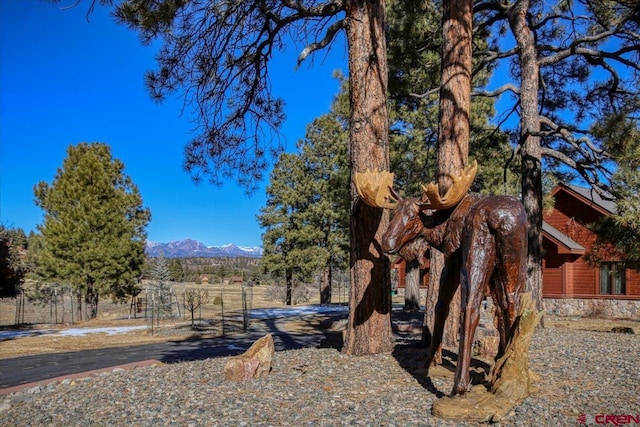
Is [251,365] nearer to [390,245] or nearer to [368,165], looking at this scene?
[390,245]

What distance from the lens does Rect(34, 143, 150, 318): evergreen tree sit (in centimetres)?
1894

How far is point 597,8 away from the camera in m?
10.5

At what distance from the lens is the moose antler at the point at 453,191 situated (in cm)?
443

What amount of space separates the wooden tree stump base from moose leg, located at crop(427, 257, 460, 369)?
77cm

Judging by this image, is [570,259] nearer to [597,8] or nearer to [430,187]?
[597,8]

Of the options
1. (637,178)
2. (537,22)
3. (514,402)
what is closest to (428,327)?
(514,402)

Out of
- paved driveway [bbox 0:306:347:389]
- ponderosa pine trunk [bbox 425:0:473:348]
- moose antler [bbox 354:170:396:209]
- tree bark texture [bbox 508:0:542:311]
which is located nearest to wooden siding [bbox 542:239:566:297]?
tree bark texture [bbox 508:0:542:311]

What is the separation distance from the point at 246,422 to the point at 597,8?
445 inches

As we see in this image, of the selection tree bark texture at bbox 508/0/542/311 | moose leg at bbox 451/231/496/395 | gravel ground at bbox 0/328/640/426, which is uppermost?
tree bark texture at bbox 508/0/542/311

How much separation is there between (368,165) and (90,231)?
16481mm

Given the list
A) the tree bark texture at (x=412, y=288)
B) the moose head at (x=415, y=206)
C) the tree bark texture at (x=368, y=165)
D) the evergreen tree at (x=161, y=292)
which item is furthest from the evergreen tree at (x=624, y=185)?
the evergreen tree at (x=161, y=292)

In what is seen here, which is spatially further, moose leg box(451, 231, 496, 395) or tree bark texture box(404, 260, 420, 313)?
tree bark texture box(404, 260, 420, 313)

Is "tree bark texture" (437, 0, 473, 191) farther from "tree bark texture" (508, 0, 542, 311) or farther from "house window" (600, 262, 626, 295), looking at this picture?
"house window" (600, 262, 626, 295)

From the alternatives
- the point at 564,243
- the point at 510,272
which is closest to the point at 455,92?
the point at 510,272
